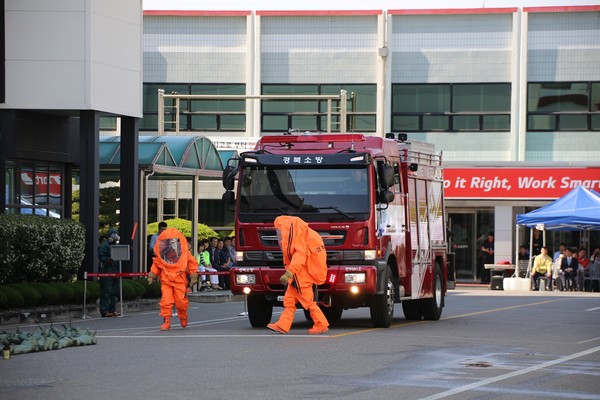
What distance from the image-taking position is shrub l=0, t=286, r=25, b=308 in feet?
81.3

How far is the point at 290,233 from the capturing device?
65.9ft

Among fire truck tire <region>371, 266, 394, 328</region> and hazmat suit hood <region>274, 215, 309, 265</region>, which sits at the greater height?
hazmat suit hood <region>274, 215, 309, 265</region>

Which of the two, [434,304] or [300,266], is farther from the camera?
[434,304]

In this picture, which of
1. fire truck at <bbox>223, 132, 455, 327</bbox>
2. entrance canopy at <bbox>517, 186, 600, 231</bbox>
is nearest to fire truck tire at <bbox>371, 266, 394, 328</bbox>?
fire truck at <bbox>223, 132, 455, 327</bbox>

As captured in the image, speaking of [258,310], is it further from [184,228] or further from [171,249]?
[184,228]

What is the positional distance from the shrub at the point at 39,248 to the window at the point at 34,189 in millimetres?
4147

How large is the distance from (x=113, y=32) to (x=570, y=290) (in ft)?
62.4

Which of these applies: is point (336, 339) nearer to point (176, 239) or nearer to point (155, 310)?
point (176, 239)

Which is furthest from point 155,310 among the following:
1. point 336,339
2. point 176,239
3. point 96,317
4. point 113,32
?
point 336,339

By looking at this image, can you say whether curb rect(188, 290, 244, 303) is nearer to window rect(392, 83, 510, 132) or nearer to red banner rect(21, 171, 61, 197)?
red banner rect(21, 171, 61, 197)

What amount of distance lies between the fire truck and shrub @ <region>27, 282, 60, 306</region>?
18.4 feet

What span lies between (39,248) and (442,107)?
25.9 m

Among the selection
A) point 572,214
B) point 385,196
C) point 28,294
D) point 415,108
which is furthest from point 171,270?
point 415,108

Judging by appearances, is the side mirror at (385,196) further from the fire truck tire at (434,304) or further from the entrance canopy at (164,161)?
the entrance canopy at (164,161)
